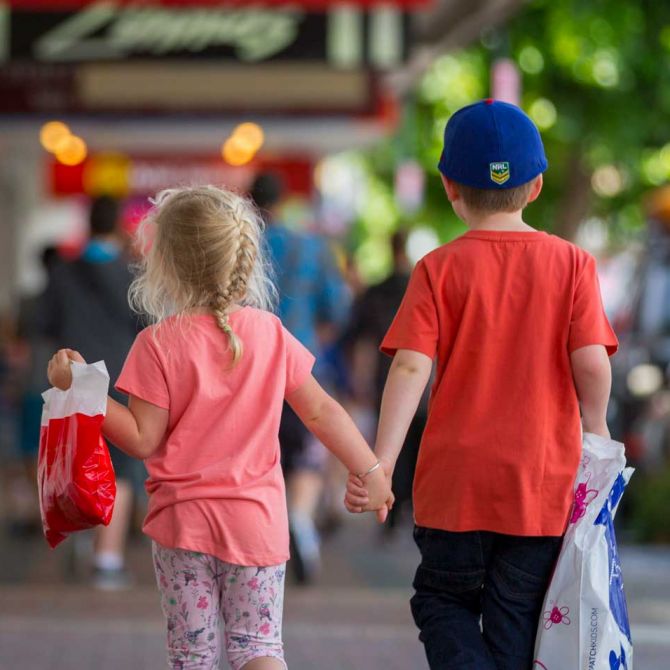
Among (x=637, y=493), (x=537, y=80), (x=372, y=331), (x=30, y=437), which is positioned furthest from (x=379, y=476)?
(x=537, y=80)

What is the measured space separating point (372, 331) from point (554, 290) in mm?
6083

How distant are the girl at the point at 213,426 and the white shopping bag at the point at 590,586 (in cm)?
49

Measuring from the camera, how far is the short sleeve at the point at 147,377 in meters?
4.28

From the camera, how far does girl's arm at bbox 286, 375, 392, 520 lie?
439 centimetres

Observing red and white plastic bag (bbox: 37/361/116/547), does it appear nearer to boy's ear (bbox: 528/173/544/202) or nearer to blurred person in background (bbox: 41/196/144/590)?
boy's ear (bbox: 528/173/544/202)

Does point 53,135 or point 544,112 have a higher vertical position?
point 544,112

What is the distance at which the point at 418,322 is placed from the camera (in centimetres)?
441

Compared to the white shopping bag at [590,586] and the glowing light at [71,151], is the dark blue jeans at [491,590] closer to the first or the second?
the white shopping bag at [590,586]

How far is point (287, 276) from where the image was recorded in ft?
27.8

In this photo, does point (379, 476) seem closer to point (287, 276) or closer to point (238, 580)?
point (238, 580)

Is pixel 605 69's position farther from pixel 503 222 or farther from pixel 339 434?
pixel 339 434

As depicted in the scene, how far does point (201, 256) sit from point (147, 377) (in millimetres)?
328

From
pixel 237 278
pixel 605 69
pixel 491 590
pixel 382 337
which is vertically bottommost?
pixel 491 590

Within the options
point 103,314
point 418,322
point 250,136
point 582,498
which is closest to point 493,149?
point 418,322
